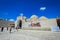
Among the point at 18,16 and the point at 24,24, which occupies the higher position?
the point at 18,16

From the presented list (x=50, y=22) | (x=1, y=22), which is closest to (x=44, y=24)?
(x=50, y=22)

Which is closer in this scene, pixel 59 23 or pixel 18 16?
pixel 59 23

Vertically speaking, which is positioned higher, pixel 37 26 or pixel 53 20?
pixel 53 20

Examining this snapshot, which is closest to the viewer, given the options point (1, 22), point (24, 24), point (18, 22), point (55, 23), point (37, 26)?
point (55, 23)

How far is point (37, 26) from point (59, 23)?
867 centimetres

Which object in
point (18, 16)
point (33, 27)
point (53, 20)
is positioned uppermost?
point (18, 16)

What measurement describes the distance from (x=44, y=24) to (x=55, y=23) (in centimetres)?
415

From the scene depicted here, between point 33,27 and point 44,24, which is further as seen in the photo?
point 33,27

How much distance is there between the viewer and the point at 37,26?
33344 millimetres

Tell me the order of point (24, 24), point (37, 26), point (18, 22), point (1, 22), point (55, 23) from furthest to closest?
point (1, 22) < point (18, 22) < point (24, 24) < point (37, 26) < point (55, 23)

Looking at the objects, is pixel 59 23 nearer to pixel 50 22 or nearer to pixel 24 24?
pixel 50 22

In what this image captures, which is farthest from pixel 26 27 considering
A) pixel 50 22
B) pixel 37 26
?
pixel 50 22

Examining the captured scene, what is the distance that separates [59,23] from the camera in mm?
30141

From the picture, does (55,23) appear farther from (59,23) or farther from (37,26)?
(37,26)
